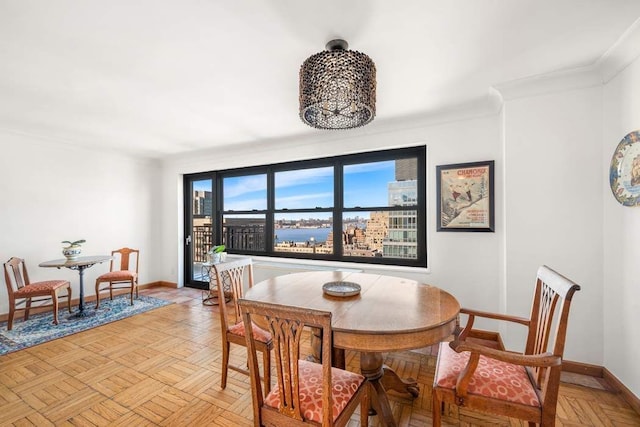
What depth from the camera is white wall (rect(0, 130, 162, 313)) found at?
3607 mm

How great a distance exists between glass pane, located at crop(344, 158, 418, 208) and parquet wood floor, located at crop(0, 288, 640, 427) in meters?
1.78

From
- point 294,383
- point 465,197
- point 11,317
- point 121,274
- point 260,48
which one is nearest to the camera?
point 294,383

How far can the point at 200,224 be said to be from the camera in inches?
206

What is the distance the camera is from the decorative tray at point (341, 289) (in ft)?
5.74

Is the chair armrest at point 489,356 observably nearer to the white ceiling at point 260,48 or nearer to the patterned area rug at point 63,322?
the white ceiling at point 260,48

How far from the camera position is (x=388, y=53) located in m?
1.94

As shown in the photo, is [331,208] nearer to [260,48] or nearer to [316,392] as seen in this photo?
[260,48]

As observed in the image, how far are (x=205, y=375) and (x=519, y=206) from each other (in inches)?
123

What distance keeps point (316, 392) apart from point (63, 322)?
3.92 metres

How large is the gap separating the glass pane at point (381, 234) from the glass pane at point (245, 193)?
5.12 feet

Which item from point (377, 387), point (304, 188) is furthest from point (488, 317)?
point (304, 188)

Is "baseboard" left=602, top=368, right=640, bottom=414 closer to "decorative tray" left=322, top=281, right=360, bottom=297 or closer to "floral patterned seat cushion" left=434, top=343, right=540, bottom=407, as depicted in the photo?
"floral patterned seat cushion" left=434, top=343, right=540, bottom=407

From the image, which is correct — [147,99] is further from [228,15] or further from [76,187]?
[76,187]

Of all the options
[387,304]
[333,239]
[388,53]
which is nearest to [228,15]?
[388,53]
